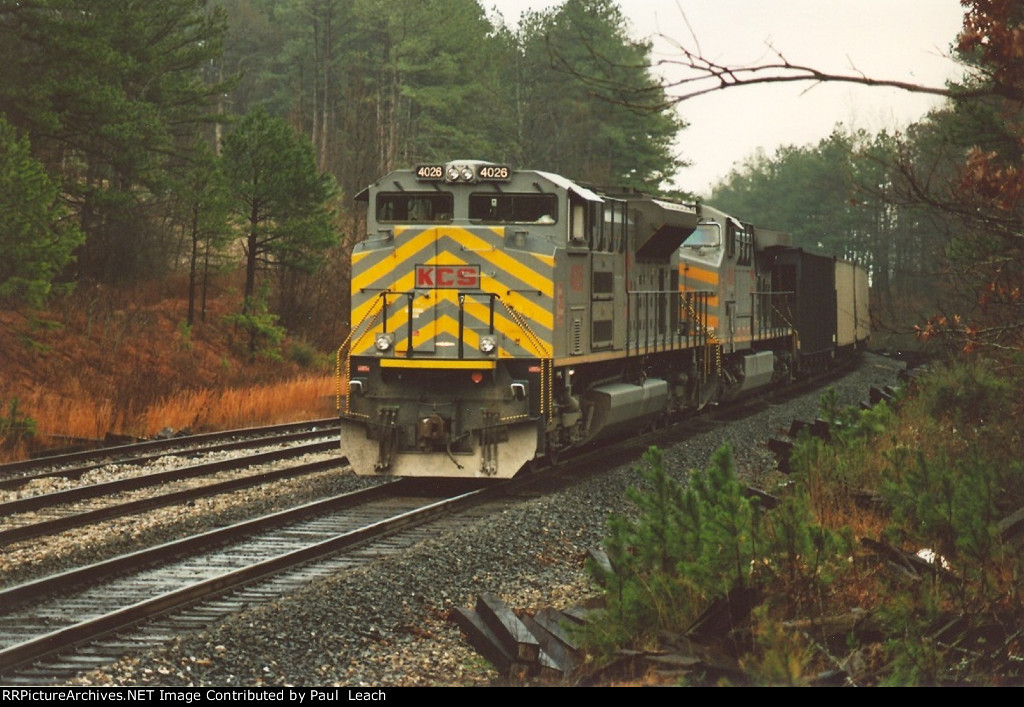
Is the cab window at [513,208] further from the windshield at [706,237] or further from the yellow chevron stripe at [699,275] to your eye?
the windshield at [706,237]

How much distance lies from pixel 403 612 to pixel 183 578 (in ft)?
6.38

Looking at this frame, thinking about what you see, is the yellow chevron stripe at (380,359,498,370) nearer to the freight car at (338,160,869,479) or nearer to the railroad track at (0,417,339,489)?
the freight car at (338,160,869,479)

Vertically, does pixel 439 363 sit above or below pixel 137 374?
above

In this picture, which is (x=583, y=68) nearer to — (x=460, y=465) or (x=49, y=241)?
(x=49, y=241)

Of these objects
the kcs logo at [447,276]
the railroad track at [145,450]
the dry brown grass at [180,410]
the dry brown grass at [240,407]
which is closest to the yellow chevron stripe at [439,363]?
the kcs logo at [447,276]

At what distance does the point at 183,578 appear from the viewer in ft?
29.1

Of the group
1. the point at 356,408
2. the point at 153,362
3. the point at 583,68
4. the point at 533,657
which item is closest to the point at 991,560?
the point at 533,657

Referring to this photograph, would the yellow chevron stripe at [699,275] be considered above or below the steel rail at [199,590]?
above

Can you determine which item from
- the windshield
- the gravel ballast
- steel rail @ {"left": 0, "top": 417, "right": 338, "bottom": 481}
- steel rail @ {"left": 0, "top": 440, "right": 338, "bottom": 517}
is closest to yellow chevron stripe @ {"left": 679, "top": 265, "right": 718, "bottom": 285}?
the windshield

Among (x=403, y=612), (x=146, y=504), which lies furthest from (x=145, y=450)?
(x=403, y=612)

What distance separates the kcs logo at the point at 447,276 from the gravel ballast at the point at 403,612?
239cm

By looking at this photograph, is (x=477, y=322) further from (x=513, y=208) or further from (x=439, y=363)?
(x=513, y=208)

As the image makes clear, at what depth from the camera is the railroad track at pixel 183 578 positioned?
6.86m

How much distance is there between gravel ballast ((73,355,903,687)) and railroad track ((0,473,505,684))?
381 millimetres
